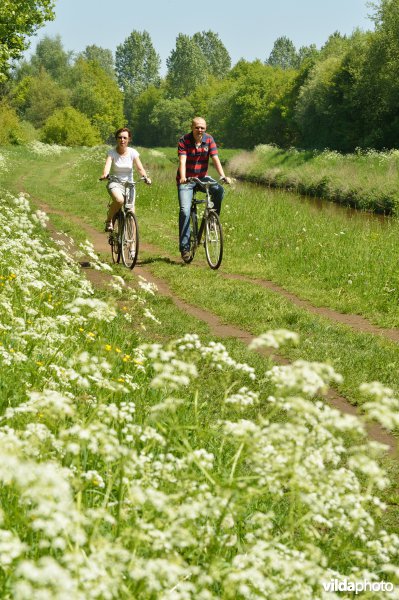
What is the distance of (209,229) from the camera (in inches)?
488

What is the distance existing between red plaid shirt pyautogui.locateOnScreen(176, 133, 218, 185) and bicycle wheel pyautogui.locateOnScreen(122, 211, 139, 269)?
1.15m

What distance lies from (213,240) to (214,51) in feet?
525

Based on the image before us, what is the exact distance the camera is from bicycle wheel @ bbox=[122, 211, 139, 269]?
11.9 metres

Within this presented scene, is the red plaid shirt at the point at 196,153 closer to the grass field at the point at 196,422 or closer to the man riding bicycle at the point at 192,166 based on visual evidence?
the man riding bicycle at the point at 192,166

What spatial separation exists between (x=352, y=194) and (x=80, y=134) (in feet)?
188

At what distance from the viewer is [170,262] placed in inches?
518

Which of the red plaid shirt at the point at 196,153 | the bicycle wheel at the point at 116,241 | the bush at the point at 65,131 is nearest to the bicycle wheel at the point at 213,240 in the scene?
the red plaid shirt at the point at 196,153

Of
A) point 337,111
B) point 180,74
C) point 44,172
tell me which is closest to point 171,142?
point 180,74

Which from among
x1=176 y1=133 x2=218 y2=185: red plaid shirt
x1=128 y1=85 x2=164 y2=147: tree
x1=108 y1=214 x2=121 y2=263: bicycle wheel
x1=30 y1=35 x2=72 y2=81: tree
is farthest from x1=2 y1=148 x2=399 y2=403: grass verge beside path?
x1=30 y1=35 x2=72 y2=81: tree

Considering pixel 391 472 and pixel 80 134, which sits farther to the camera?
pixel 80 134

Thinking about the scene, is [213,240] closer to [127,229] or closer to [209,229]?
[209,229]

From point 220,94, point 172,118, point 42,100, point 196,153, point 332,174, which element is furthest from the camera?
point 172,118

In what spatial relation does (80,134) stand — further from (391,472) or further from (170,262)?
(391,472)

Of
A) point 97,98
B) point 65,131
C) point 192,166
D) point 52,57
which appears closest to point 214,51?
point 52,57
